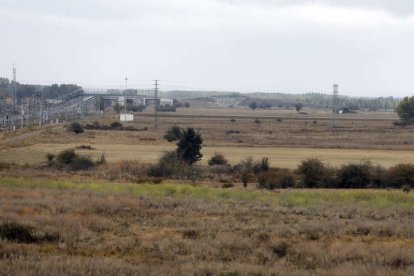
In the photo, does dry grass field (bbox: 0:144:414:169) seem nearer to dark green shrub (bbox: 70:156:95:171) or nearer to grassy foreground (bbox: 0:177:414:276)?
dark green shrub (bbox: 70:156:95:171)

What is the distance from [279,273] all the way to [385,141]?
227ft

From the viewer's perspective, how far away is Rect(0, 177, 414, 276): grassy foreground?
38.9 ft

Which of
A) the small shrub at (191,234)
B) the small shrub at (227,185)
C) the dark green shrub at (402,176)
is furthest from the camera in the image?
the dark green shrub at (402,176)

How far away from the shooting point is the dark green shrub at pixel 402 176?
123 feet

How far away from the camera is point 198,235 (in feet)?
53.7

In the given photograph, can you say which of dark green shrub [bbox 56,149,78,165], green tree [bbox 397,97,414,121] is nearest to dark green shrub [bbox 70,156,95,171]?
dark green shrub [bbox 56,149,78,165]

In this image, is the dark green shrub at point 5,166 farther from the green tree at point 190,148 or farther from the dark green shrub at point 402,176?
the dark green shrub at point 402,176

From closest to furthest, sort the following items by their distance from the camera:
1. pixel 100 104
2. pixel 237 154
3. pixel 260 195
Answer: pixel 260 195 → pixel 237 154 → pixel 100 104

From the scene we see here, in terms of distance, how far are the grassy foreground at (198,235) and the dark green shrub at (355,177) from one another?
10887mm

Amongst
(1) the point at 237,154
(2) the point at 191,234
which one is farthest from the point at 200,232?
(1) the point at 237,154

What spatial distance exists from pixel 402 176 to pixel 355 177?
108 inches

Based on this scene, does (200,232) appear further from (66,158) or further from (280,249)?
(66,158)

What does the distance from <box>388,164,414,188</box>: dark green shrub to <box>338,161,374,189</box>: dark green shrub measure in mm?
1309

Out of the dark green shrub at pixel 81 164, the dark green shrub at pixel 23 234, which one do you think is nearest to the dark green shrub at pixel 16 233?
the dark green shrub at pixel 23 234
